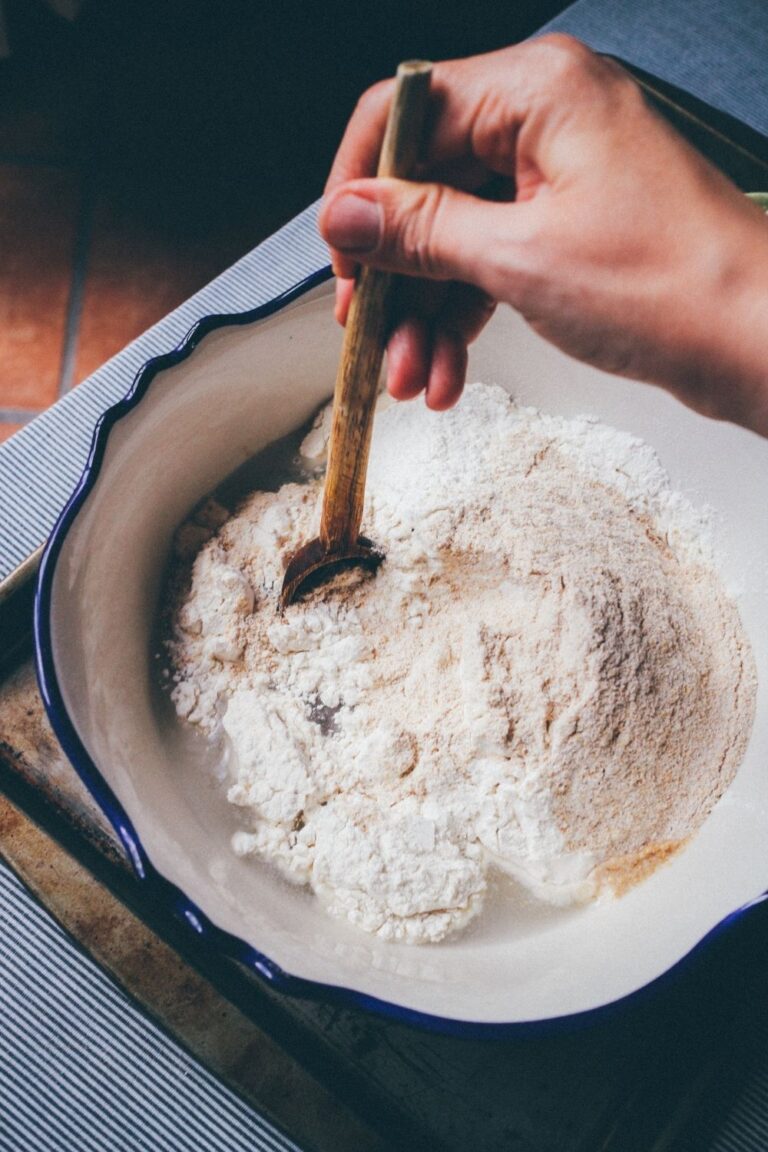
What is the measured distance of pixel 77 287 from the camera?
985 mm

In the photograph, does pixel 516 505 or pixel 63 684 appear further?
pixel 516 505

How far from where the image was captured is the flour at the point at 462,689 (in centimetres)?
45

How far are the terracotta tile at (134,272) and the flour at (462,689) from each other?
53 centimetres

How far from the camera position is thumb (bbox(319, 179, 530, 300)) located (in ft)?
1.21

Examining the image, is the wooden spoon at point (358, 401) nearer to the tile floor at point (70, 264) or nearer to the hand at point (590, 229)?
the hand at point (590, 229)

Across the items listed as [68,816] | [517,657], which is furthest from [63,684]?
[517,657]

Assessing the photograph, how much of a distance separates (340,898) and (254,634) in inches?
5.7

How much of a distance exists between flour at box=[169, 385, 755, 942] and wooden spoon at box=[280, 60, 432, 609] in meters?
0.01

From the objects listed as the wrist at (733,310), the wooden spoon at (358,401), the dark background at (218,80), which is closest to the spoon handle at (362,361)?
the wooden spoon at (358,401)

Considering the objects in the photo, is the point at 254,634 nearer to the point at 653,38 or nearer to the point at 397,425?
the point at 397,425

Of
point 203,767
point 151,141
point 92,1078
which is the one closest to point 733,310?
point 203,767

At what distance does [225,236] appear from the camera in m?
1.02

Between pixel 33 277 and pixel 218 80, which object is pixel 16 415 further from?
pixel 218 80

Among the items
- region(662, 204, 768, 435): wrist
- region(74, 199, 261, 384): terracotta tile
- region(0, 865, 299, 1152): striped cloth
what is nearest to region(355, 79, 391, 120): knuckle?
region(662, 204, 768, 435): wrist
